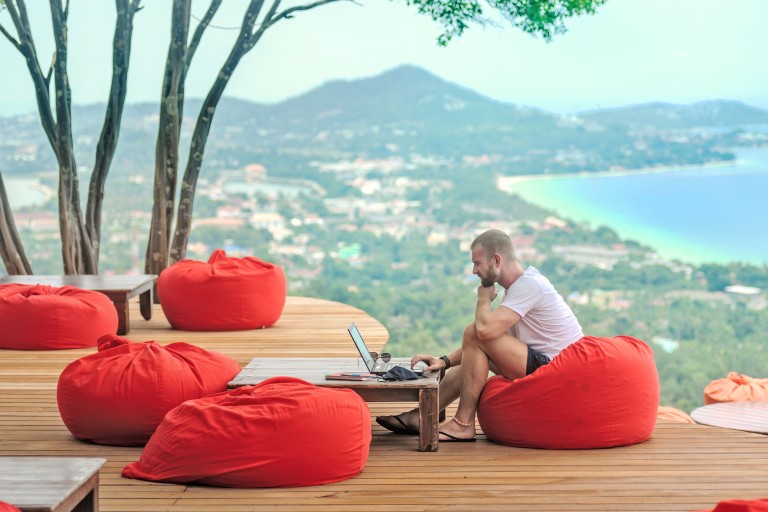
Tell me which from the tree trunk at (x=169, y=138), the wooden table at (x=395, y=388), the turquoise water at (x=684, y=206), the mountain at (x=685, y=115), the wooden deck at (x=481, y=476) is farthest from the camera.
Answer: the mountain at (x=685, y=115)

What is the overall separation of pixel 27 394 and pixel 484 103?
1488cm

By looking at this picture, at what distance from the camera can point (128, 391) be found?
4.94m

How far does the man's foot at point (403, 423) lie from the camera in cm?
512

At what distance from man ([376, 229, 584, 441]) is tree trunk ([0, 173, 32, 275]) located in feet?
18.7

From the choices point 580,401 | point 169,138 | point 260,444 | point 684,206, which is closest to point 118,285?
point 169,138

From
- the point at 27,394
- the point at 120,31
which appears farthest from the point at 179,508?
the point at 120,31

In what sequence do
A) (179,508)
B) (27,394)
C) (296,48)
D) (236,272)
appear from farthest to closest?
(296,48) < (236,272) < (27,394) < (179,508)

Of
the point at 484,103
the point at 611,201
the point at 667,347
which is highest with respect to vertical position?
the point at 484,103

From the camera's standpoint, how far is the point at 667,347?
58.8ft

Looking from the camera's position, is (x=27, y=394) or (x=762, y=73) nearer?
(x=27, y=394)

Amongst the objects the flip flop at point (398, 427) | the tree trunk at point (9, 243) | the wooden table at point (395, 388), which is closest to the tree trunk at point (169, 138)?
the tree trunk at point (9, 243)

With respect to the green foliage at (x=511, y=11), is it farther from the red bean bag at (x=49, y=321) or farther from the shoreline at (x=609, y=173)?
the shoreline at (x=609, y=173)

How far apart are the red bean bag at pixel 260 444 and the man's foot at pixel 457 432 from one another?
691 millimetres

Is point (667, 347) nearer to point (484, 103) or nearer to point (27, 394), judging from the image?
point (484, 103)
